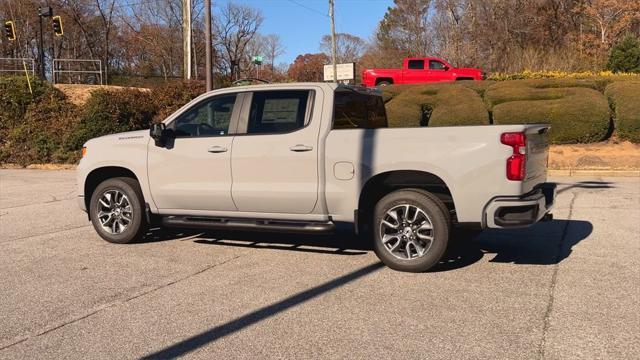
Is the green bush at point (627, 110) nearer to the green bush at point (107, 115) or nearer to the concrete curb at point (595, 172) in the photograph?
the concrete curb at point (595, 172)

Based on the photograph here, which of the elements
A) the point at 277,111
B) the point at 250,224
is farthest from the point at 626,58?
the point at 250,224

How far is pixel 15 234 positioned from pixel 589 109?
13.9 metres

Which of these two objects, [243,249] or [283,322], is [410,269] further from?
[243,249]

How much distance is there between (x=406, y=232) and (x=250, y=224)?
169 centimetres

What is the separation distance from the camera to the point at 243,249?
6504mm

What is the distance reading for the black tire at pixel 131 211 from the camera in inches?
260

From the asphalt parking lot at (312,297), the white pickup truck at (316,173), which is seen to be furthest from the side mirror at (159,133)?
the asphalt parking lot at (312,297)

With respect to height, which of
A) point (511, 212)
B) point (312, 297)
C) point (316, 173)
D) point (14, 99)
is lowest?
point (312, 297)

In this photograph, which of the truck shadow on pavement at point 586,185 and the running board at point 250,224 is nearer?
the running board at point 250,224

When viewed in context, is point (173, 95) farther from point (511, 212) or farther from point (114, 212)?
point (511, 212)

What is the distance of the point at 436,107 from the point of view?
680 inches

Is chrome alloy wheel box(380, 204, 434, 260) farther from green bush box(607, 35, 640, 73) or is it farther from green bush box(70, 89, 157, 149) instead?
green bush box(607, 35, 640, 73)

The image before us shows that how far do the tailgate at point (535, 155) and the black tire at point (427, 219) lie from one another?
2.68 ft

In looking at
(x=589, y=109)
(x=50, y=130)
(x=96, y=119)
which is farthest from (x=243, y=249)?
(x=50, y=130)
